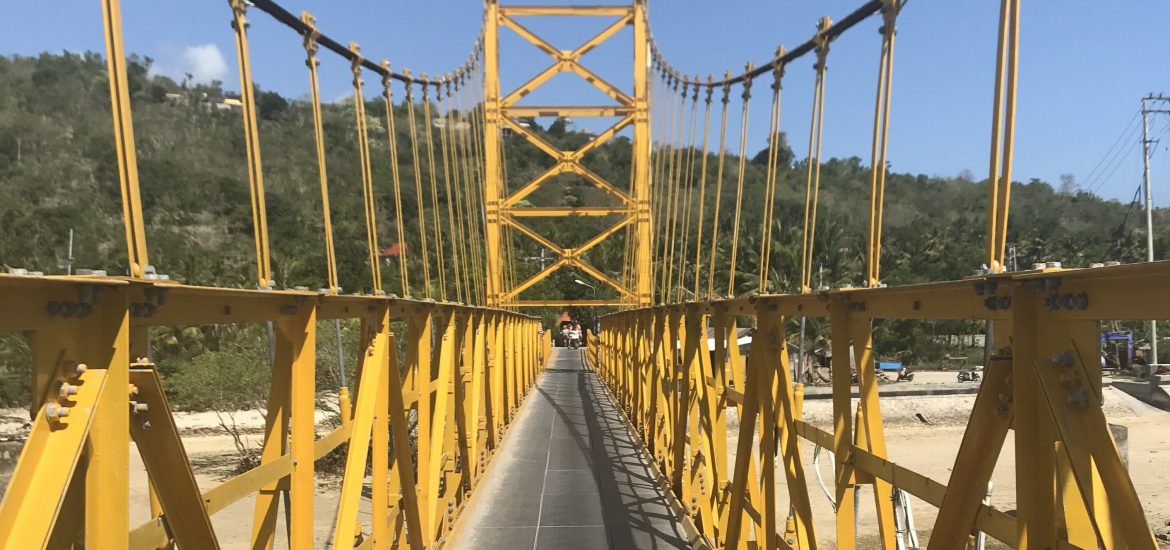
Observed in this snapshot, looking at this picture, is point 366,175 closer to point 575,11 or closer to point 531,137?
point 531,137

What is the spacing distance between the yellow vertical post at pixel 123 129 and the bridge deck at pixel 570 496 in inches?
134

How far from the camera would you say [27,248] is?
25391mm

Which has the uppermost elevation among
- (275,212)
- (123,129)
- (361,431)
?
(275,212)

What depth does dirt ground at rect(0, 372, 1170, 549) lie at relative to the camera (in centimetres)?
1107

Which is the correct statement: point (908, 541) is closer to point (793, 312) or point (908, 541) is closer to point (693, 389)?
point (793, 312)

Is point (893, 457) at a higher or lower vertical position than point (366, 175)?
lower

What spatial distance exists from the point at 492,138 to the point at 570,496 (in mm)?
10123

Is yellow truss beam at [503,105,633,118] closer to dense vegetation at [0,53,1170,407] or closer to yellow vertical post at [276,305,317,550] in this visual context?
dense vegetation at [0,53,1170,407]

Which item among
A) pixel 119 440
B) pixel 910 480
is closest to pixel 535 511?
pixel 910 480

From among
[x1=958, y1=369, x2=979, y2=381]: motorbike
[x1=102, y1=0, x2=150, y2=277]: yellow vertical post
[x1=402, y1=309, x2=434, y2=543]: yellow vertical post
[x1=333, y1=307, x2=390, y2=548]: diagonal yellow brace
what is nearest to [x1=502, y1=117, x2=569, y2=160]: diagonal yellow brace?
[x1=402, y1=309, x2=434, y2=543]: yellow vertical post

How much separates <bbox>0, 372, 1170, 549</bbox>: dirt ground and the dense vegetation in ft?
4.76

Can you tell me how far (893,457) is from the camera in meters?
17.8

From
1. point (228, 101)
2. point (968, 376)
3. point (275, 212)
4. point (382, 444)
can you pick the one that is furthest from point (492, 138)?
point (968, 376)

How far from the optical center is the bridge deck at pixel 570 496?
16.5ft
